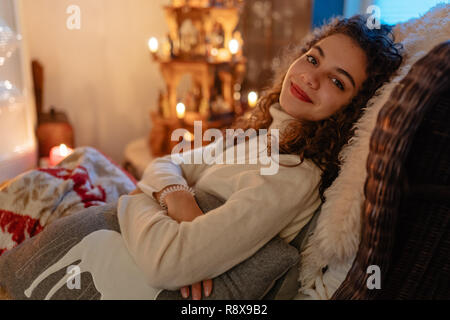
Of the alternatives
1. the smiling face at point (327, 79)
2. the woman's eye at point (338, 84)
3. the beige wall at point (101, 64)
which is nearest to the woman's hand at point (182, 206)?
the smiling face at point (327, 79)

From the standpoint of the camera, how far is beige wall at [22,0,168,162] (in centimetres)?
273

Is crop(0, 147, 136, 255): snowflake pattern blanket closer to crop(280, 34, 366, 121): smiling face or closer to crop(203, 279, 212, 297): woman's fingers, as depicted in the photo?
crop(203, 279, 212, 297): woman's fingers

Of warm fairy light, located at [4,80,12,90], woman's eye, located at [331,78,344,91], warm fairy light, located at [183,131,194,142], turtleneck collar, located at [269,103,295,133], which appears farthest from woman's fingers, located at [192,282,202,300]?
warm fairy light, located at [4,80,12,90]

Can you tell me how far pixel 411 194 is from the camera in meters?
0.71

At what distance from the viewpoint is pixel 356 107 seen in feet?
3.30

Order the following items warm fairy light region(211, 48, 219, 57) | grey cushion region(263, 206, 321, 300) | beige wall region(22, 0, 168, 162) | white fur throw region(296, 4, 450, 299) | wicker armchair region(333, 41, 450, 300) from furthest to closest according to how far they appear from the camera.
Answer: beige wall region(22, 0, 168, 162) → warm fairy light region(211, 48, 219, 57) → grey cushion region(263, 206, 321, 300) → white fur throw region(296, 4, 450, 299) → wicker armchair region(333, 41, 450, 300)

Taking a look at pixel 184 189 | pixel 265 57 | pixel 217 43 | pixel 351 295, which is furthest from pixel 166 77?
pixel 351 295

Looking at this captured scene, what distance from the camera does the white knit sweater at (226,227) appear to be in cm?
82

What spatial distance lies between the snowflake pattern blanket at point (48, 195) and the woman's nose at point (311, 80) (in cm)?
73

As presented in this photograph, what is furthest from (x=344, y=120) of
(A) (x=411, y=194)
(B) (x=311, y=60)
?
(A) (x=411, y=194)

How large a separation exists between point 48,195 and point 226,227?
0.62 m

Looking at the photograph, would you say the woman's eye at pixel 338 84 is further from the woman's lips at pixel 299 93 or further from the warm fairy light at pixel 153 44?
the warm fairy light at pixel 153 44
